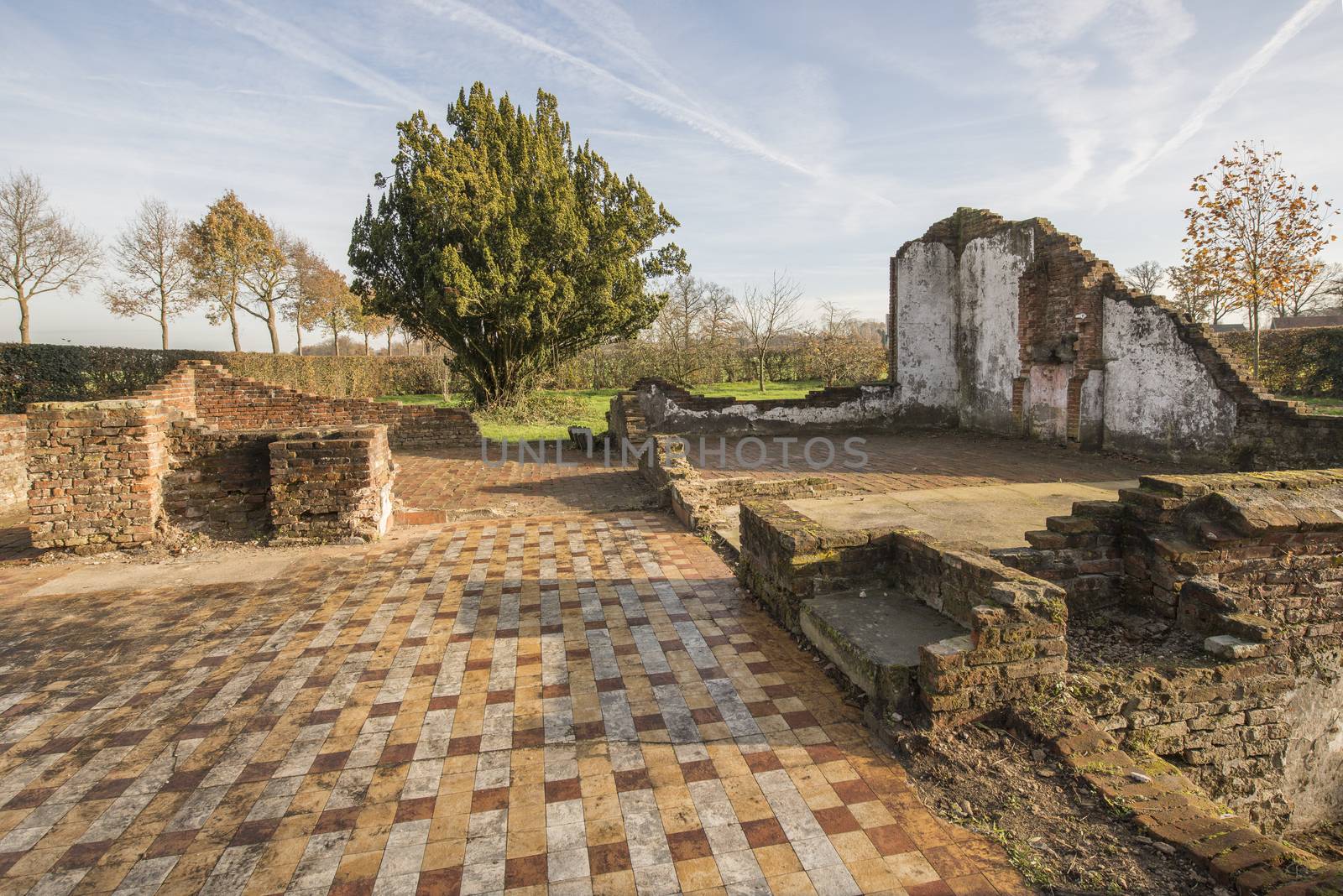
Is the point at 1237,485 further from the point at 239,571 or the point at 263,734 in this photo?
the point at 239,571

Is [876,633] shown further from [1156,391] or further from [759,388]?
[759,388]

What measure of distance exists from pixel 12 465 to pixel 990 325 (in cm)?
1540

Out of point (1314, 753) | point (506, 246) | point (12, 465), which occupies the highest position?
point (506, 246)

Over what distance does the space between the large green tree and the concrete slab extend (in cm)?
1147

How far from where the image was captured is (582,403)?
66.5 ft

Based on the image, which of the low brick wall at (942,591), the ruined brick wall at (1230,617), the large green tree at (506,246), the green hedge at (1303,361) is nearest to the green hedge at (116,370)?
the large green tree at (506,246)

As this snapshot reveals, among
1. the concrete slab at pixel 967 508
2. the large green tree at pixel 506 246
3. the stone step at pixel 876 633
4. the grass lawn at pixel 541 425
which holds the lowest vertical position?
the stone step at pixel 876 633

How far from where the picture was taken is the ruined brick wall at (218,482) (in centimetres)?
621

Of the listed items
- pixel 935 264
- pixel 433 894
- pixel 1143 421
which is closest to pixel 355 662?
pixel 433 894

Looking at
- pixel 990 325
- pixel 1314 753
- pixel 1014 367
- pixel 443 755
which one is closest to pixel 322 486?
pixel 443 755

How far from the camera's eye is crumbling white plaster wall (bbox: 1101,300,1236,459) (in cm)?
944

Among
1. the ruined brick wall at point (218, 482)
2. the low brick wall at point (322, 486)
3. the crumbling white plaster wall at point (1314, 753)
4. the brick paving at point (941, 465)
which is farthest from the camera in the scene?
the brick paving at point (941, 465)

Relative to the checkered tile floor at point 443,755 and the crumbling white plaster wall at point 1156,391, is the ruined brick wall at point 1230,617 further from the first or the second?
the crumbling white plaster wall at point 1156,391

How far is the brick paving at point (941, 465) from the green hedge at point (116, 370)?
41.5 ft
